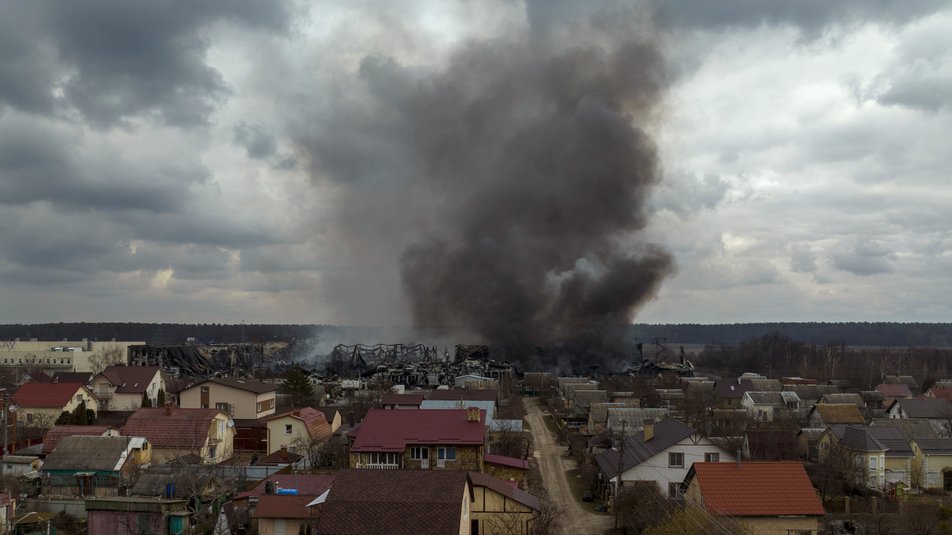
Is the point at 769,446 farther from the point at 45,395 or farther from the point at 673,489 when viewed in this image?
the point at 45,395

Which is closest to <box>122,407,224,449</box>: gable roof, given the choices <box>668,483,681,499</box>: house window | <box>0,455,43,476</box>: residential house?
<box>0,455,43,476</box>: residential house

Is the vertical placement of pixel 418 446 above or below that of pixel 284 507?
above

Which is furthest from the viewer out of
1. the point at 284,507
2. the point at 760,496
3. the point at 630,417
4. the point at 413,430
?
the point at 630,417

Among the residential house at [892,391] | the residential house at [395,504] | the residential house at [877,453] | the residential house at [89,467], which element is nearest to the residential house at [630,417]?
the residential house at [877,453]

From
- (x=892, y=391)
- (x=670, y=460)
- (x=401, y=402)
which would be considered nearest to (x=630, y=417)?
(x=401, y=402)

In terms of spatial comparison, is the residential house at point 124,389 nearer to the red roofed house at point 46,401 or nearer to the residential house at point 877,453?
the red roofed house at point 46,401

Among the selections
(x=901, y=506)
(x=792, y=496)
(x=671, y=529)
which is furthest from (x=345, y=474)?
(x=901, y=506)

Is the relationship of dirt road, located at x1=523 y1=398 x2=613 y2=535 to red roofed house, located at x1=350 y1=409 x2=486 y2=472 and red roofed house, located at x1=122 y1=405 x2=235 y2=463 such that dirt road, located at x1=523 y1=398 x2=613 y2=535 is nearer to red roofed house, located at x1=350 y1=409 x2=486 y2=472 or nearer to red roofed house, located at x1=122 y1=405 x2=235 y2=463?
red roofed house, located at x1=350 y1=409 x2=486 y2=472
